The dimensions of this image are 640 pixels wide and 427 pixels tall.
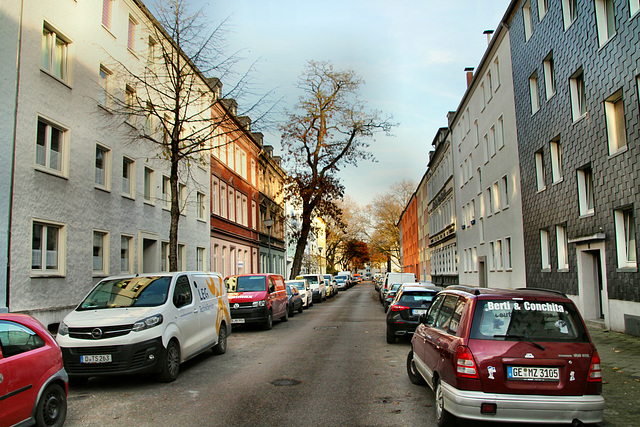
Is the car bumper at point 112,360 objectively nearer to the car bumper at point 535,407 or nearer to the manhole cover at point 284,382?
the manhole cover at point 284,382

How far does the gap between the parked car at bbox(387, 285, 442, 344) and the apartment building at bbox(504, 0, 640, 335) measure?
16.5 feet

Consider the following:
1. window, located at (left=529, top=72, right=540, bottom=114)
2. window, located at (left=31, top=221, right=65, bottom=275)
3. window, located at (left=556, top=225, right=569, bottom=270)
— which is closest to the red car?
window, located at (left=31, top=221, right=65, bottom=275)

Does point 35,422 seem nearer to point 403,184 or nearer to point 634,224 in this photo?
point 634,224

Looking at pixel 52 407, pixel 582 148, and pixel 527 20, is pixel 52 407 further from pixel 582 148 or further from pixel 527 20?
pixel 527 20

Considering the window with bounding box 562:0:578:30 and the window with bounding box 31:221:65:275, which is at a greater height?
the window with bounding box 562:0:578:30

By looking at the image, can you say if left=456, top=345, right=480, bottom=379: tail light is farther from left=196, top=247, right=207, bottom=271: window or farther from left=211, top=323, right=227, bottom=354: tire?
left=196, top=247, right=207, bottom=271: window

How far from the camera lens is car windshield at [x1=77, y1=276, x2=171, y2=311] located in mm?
9359

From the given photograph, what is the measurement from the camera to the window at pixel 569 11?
54.7ft

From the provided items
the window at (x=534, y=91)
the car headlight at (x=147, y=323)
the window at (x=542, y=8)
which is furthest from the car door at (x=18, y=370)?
the window at (x=534, y=91)

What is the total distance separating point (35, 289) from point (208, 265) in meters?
16.3

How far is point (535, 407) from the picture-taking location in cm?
521

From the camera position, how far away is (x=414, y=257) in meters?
72.6

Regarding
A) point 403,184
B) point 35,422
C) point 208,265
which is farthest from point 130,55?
point 403,184

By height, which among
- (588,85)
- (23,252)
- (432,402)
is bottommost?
(432,402)
